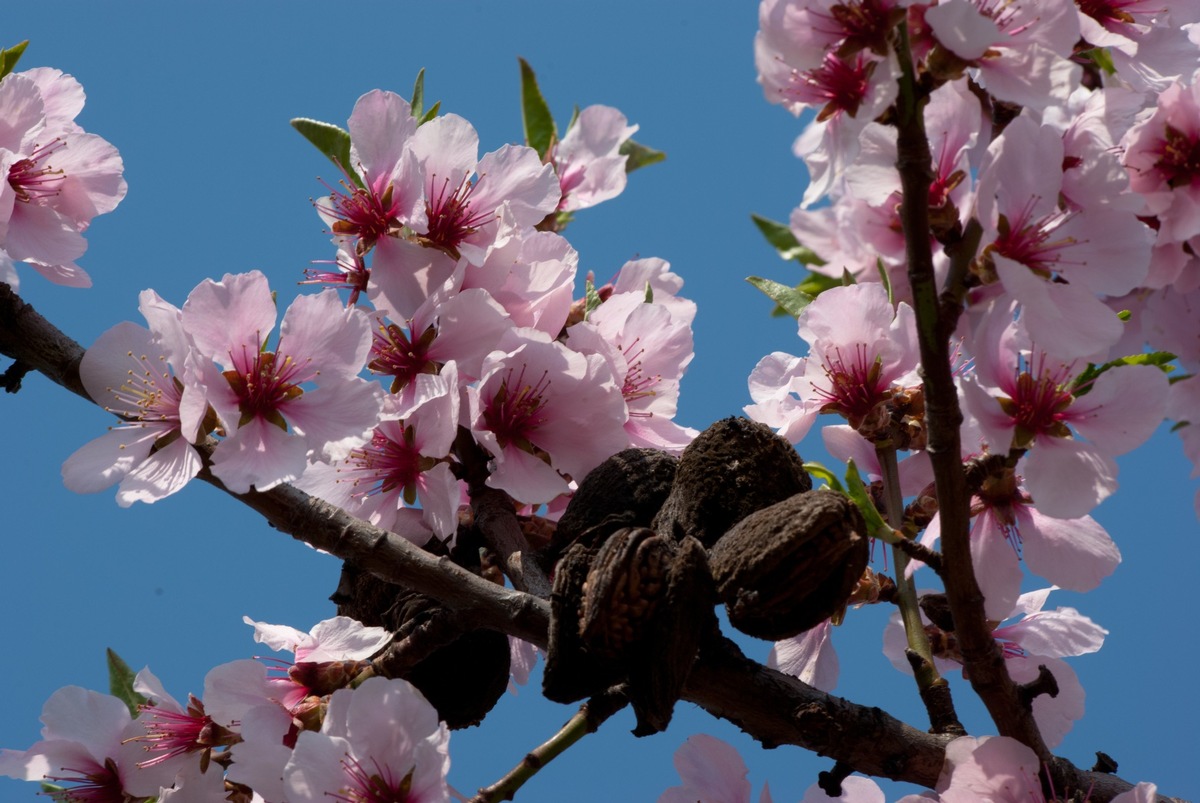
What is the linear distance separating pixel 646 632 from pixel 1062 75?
0.65 meters

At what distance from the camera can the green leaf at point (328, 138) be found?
1704mm

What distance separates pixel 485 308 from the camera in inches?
57.0

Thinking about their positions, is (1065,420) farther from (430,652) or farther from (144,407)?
(144,407)

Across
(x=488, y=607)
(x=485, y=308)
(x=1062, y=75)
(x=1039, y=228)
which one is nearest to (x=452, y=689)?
(x=488, y=607)

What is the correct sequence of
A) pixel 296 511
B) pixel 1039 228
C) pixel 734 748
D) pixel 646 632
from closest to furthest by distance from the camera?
pixel 646 632 → pixel 1039 228 → pixel 296 511 → pixel 734 748

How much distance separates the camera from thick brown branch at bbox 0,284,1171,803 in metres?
1.24

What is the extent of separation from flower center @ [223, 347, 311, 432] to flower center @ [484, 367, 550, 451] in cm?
23

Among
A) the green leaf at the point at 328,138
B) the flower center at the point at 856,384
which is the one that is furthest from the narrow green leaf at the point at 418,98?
the flower center at the point at 856,384

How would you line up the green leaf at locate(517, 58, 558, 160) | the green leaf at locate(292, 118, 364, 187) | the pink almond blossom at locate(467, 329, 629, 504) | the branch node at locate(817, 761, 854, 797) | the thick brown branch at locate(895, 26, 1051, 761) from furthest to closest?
the green leaf at locate(517, 58, 558, 160) → the green leaf at locate(292, 118, 364, 187) → the pink almond blossom at locate(467, 329, 629, 504) → the branch node at locate(817, 761, 854, 797) → the thick brown branch at locate(895, 26, 1051, 761)

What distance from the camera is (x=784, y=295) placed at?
1663 millimetres

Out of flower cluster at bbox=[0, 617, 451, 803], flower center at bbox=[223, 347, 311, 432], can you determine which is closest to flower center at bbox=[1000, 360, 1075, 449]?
flower cluster at bbox=[0, 617, 451, 803]

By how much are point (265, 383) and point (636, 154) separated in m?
1.02

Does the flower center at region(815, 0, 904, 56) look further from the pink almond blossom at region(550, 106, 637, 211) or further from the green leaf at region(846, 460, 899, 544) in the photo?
the pink almond blossom at region(550, 106, 637, 211)

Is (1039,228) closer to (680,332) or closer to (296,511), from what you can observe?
(680,332)
